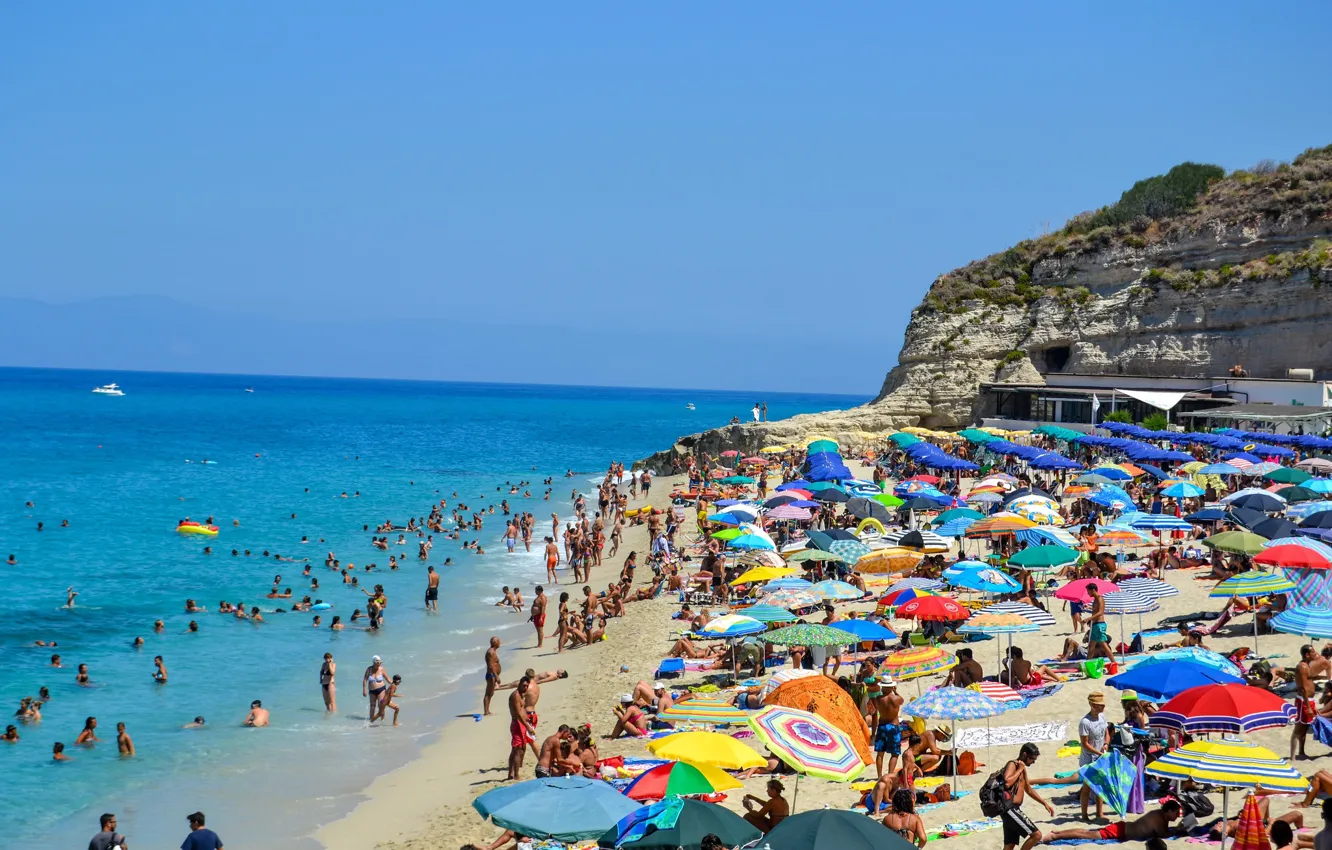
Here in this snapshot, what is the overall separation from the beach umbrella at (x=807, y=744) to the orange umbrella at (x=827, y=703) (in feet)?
4.49

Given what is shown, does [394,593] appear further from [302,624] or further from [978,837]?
[978,837]

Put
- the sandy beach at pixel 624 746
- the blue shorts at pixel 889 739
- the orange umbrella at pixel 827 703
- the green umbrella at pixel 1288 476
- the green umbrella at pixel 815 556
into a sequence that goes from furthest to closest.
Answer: the green umbrella at pixel 1288 476 < the green umbrella at pixel 815 556 < the blue shorts at pixel 889 739 < the orange umbrella at pixel 827 703 < the sandy beach at pixel 624 746

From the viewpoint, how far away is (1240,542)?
16609mm

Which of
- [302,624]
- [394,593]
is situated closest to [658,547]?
[394,593]

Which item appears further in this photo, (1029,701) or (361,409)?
(361,409)

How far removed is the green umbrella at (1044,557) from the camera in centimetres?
1666

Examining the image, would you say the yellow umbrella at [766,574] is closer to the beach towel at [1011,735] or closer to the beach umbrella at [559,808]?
the beach towel at [1011,735]

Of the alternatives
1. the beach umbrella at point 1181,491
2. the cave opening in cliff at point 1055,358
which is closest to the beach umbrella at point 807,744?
the beach umbrella at point 1181,491

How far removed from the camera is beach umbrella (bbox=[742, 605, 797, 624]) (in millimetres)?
15453

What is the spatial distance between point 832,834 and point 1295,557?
9.83 m

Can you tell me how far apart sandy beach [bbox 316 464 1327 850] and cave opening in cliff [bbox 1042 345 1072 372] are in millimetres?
35497

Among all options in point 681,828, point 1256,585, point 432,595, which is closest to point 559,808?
point 681,828

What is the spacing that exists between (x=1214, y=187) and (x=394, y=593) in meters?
49.4

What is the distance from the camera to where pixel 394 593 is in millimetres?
28000
